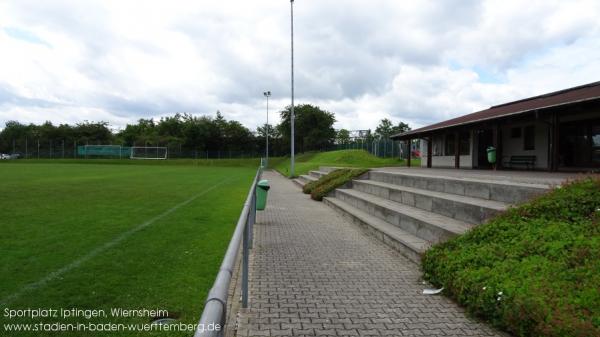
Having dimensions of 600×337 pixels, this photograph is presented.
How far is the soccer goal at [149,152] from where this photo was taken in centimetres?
7104

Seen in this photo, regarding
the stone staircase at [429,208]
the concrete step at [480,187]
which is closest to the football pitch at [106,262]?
the stone staircase at [429,208]

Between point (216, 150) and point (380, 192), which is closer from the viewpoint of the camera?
point (380, 192)

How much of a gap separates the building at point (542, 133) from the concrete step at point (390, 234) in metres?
7.54

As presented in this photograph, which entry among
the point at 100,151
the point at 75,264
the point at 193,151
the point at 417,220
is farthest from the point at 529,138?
the point at 100,151

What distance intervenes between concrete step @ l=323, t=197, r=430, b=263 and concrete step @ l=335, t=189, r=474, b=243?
4.3 inches

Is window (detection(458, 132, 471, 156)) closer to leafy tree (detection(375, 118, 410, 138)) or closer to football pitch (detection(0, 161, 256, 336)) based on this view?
football pitch (detection(0, 161, 256, 336))

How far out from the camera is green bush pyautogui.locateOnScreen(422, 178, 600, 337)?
11.0 feet

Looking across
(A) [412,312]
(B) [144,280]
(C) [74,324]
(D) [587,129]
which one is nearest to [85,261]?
(B) [144,280]

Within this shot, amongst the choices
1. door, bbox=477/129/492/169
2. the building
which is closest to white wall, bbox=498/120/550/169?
the building

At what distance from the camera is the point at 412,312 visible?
4234 millimetres

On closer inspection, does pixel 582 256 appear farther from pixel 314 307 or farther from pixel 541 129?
pixel 541 129

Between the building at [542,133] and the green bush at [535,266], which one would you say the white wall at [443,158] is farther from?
the green bush at [535,266]

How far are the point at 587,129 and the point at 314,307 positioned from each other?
1570cm

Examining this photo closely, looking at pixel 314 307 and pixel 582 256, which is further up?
pixel 582 256
